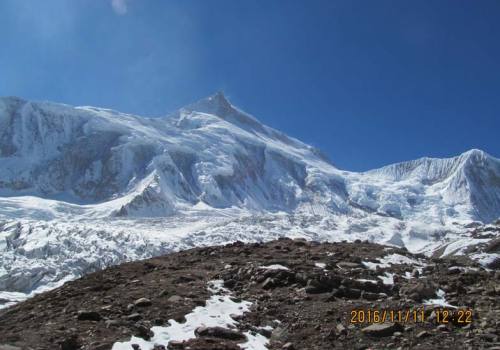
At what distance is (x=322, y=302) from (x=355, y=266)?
672 centimetres

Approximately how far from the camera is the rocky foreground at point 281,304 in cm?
1627

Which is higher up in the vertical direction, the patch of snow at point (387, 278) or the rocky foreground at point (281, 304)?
the patch of snow at point (387, 278)

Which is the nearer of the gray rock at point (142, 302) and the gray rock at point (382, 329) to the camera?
the gray rock at point (382, 329)

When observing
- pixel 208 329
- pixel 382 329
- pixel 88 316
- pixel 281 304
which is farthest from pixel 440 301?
pixel 88 316

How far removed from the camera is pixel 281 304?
2000 cm

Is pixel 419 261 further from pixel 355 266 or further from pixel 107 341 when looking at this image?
pixel 107 341

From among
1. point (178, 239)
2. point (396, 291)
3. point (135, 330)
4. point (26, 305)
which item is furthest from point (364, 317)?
point (178, 239)

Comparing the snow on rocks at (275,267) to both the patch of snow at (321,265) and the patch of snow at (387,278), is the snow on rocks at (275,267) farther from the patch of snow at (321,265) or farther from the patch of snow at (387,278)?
the patch of snow at (387,278)

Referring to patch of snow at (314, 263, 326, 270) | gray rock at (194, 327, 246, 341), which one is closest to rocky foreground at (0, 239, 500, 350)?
gray rock at (194, 327, 246, 341)
